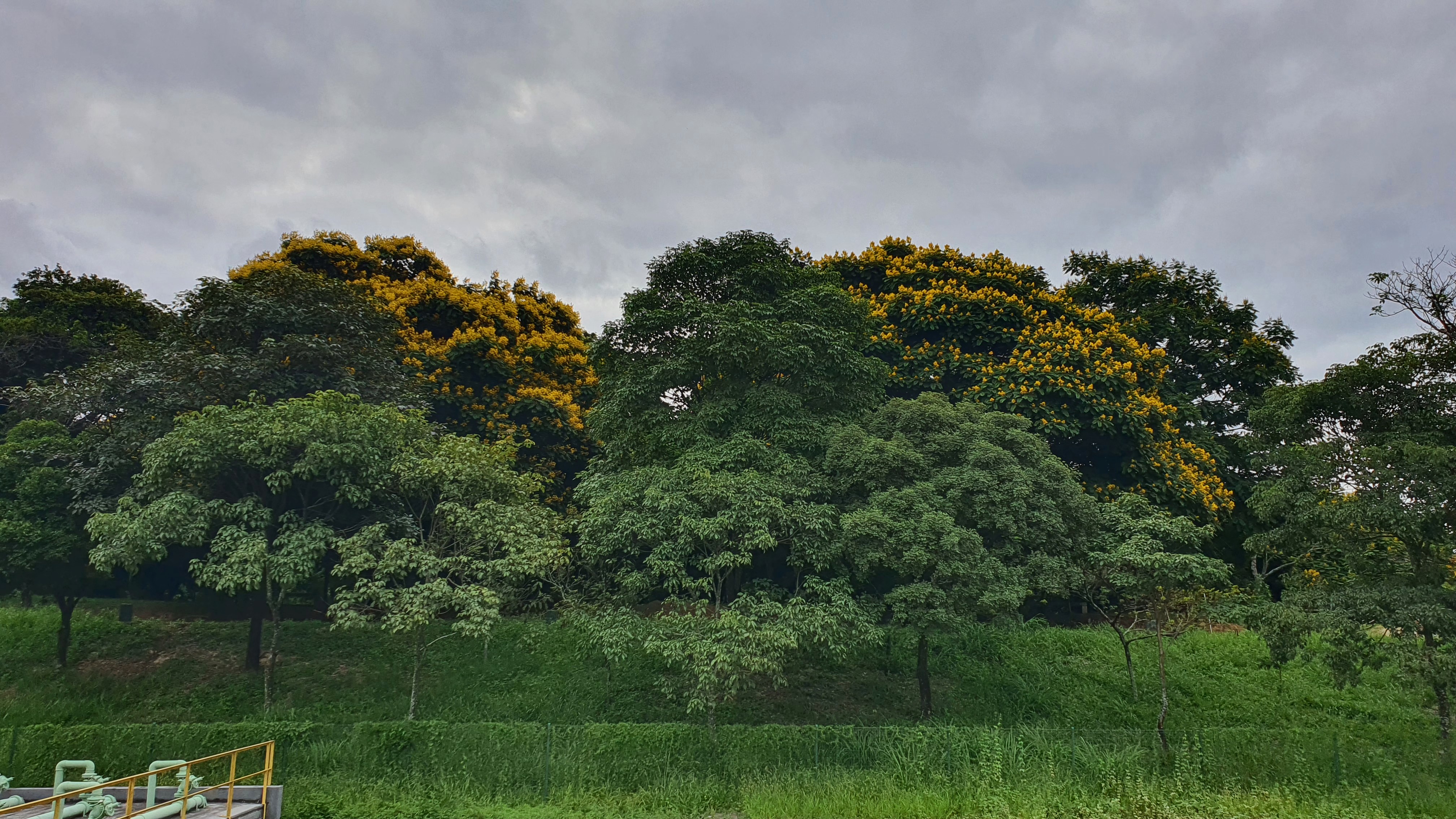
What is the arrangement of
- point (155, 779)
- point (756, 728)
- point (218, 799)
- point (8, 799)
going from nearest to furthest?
point (8, 799), point (155, 779), point (218, 799), point (756, 728)

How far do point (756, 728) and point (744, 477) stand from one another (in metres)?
4.50

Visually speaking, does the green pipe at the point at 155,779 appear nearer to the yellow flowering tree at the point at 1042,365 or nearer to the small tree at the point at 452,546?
the small tree at the point at 452,546

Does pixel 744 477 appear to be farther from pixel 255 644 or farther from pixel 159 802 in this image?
pixel 255 644

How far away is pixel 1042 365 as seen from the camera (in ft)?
63.1

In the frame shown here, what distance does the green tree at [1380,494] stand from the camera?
12.3 meters

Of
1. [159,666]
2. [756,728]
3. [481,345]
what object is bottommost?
[756,728]

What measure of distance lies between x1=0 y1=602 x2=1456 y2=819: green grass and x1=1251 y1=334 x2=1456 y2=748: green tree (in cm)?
121

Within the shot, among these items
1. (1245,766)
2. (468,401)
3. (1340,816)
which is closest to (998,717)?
(1245,766)

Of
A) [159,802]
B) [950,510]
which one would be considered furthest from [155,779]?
[950,510]

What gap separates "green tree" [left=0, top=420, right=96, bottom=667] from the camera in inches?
637

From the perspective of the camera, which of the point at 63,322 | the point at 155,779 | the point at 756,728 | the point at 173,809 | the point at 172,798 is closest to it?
the point at 173,809

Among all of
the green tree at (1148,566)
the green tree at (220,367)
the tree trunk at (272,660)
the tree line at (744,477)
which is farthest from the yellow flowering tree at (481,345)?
the green tree at (1148,566)

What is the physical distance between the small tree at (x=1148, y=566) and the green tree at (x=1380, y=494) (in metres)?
1.54

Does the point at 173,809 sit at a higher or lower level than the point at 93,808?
lower
